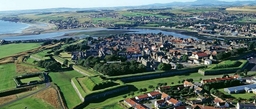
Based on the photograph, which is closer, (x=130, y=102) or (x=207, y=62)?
(x=130, y=102)

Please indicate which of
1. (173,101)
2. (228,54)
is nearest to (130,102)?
(173,101)

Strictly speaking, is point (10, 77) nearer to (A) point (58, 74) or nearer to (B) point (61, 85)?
(A) point (58, 74)

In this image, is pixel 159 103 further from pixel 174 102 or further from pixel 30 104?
pixel 30 104

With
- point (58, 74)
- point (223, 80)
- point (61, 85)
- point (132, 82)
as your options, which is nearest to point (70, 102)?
point (61, 85)

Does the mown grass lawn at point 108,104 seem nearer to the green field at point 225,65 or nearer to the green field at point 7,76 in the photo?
the green field at point 7,76

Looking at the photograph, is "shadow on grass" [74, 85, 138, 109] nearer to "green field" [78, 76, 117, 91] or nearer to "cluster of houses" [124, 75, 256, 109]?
"green field" [78, 76, 117, 91]

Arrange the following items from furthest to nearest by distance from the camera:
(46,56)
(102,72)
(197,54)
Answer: (46,56), (197,54), (102,72)

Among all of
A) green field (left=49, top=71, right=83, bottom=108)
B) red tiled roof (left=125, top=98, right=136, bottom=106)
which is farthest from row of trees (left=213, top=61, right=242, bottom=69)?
green field (left=49, top=71, right=83, bottom=108)
